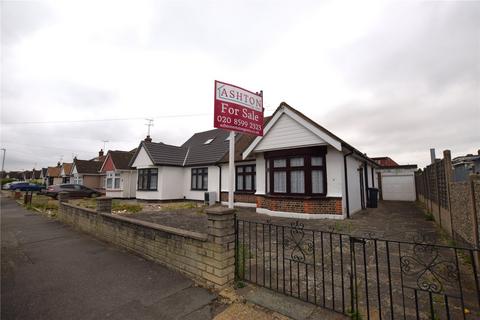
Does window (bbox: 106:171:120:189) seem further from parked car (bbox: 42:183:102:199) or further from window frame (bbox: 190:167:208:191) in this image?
window frame (bbox: 190:167:208:191)

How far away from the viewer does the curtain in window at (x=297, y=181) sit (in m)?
10.6

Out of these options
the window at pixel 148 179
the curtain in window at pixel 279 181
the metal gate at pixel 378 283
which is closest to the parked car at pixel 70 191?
the window at pixel 148 179

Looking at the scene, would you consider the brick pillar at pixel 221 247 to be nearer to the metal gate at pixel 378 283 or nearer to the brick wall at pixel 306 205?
the metal gate at pixel 378 283

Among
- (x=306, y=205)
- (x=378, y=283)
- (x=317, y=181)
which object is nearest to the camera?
(x=378, y=283)

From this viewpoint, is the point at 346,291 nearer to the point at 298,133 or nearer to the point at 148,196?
the point at 298,133

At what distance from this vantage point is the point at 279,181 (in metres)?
11.3

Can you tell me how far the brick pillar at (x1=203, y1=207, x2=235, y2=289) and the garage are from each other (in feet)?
67.3

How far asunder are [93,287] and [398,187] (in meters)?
22.4

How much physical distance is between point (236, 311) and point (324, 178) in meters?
8.08

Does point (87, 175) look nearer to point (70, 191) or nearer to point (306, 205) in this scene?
point (70, 191)

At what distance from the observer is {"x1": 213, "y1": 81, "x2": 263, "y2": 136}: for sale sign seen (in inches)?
215

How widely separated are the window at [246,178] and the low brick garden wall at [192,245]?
9312 millimetres

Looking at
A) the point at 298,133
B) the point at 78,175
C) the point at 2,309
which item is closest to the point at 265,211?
the point at 298,133

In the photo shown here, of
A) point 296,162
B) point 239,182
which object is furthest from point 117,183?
point 296,162
